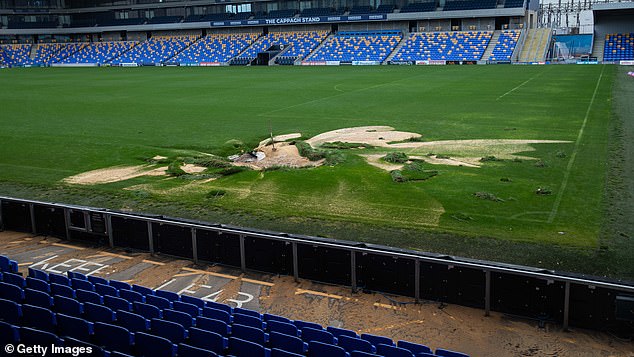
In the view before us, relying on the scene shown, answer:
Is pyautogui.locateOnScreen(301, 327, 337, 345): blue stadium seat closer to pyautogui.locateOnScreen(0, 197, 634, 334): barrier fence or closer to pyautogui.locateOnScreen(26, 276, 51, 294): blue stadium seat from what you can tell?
pyautogui.locateOnScreen(0, 197, 634, 334): barrier fence

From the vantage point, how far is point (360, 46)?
92188 mm

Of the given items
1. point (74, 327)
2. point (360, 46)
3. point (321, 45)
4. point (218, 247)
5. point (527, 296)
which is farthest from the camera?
point (321, 45)

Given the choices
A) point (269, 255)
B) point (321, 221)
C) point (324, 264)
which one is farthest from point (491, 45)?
point (324, 264)

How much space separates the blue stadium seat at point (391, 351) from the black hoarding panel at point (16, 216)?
41.0 ft

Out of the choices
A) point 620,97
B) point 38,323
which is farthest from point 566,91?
point 38,323

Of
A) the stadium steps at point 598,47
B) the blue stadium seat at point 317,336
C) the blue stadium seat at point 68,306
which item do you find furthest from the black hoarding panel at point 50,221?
the stadium steps at point 598,47

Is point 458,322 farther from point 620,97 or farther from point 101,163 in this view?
point 620,97

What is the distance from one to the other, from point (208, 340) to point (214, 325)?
0.58m

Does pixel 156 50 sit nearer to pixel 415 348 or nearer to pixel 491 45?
pixel 491 45

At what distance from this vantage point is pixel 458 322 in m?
11.3

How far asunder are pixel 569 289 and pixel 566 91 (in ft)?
127

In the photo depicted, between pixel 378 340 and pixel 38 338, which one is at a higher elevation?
pixel 38 338

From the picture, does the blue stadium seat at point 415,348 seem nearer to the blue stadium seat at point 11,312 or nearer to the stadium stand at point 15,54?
the blue stadium seat at point 11,312

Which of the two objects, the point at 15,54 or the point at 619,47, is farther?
the point at 15,54
